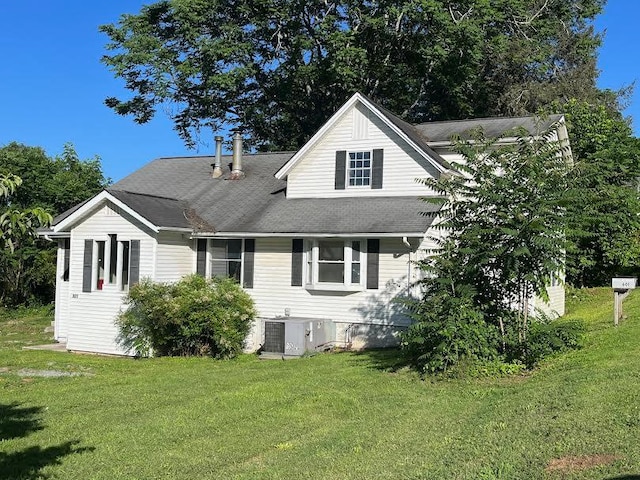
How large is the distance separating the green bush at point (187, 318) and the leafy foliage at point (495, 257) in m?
5.56

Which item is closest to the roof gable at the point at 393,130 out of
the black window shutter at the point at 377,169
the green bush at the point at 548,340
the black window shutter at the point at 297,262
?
the black window shutter at the point at 377,169

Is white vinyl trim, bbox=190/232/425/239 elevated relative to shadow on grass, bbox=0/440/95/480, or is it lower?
elevated

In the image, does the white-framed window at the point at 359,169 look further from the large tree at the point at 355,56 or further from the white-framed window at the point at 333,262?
the large tree at the point at 355,56

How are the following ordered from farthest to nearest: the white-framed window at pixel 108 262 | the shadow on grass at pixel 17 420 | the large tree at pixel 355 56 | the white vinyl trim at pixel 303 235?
1. the large tree at pixel 355 56
2. the white-framed window at pixel 108 262
3. the white vinyl trim at pixel 303 235
4. the shadow on grass at pixel 17 420

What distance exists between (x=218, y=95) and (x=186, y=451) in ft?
89.0

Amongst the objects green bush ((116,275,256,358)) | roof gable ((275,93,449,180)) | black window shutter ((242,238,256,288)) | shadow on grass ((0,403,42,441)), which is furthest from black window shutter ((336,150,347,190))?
shadow on grass ((0,403,42,441))

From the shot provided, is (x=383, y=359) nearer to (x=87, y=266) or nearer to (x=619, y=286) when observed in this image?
(x=619, y=286)

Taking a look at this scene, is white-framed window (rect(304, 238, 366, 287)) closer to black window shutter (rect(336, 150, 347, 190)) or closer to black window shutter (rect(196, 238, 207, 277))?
black window shutter (rect(336, 150, 347, 190))

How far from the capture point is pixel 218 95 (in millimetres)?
32375

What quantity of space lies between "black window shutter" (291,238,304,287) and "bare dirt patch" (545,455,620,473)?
11.4 m

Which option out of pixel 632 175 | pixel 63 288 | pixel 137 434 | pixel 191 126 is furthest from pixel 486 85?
pixel 137 434

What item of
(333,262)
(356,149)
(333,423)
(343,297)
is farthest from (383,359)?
(356,149)

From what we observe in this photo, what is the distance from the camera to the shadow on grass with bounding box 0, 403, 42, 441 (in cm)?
856

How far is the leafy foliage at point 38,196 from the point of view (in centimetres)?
2773
